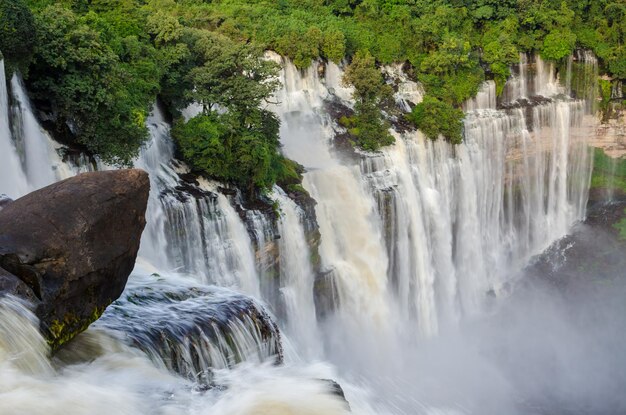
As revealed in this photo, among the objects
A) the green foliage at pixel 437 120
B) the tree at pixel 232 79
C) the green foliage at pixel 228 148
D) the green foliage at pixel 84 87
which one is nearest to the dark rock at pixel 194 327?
the green foliage at pixel 84 87

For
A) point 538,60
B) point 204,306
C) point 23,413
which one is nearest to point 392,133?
point 538,60

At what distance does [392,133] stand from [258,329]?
19.0 meters

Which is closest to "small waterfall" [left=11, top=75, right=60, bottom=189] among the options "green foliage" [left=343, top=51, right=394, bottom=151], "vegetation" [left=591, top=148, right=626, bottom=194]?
"green foliage" [left=343, top=51, right=394, bottom=151]

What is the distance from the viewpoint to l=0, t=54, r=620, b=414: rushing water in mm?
8609

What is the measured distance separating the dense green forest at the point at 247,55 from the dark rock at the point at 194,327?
21.9 ft

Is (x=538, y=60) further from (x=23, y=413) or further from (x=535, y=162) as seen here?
(x=23, y=413)

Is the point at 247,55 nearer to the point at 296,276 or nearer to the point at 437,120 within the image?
the point at 296,276

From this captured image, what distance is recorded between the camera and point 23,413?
7.32 metres

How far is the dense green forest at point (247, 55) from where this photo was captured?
1622 centimetres

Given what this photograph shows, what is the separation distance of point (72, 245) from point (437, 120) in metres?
22.8

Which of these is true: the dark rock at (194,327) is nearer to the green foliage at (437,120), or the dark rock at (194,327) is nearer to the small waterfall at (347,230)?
the small waterfall at (347,230)

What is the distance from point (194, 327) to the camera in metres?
9.98

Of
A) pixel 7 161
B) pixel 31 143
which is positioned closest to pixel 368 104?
pixel 31 143

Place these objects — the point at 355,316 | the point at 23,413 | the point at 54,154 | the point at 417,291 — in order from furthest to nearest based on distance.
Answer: the point at 417,291 → the point at 355,316 → the point at 54,154 → the point at 23,413
